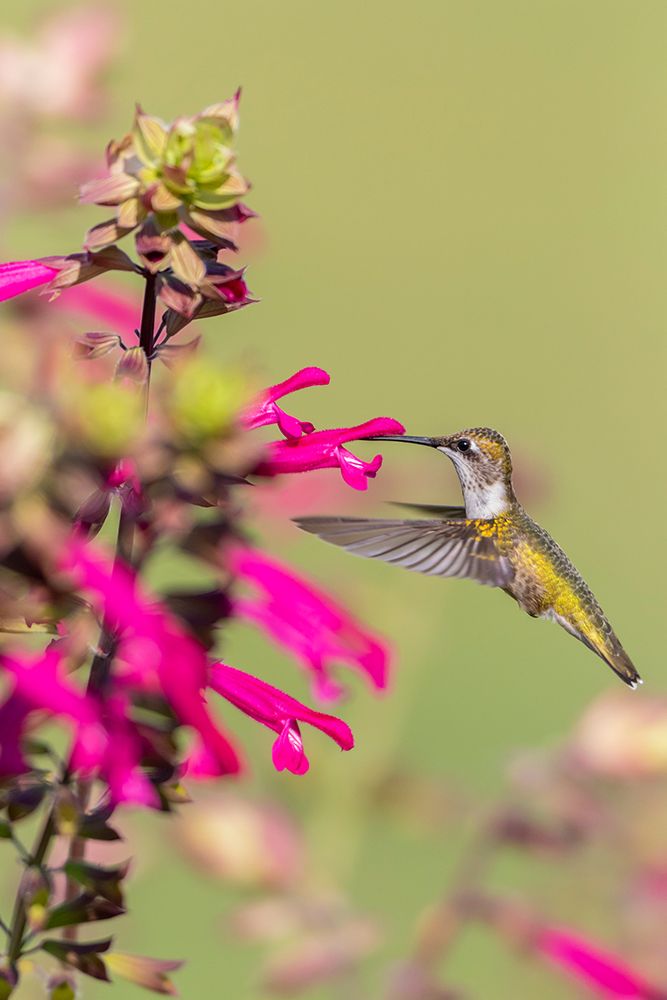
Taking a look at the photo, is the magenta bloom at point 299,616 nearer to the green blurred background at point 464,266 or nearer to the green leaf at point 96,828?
the green leaf at point 96,828

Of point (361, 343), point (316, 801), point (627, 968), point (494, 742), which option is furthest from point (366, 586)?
point (361, 343)

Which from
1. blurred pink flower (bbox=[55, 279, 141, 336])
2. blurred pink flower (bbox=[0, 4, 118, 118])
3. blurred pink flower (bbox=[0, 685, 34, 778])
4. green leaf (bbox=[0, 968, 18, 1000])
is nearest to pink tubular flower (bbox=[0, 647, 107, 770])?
blurred pink flower (bbox=[0, 685, 34, 778])

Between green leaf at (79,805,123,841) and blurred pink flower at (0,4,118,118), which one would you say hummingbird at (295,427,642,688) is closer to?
green leaf at (79,805,123,841)

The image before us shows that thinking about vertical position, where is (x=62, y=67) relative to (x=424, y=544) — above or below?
above

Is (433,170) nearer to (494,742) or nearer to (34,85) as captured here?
(494,742)

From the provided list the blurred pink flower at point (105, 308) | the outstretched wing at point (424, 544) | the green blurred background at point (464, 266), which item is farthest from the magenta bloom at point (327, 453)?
the green blurred background at point (464, 266)

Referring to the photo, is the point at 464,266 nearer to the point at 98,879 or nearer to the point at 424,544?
the point at 424,544

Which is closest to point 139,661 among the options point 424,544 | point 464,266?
point 424,544
